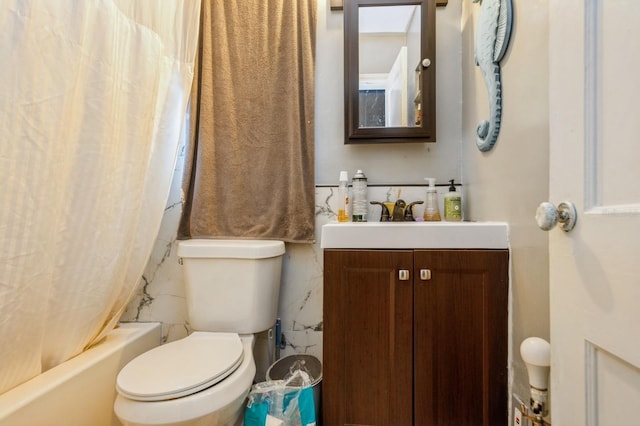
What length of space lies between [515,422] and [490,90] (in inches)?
42.9

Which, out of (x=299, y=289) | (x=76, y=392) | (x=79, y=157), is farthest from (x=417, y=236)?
(x=76, y=392)

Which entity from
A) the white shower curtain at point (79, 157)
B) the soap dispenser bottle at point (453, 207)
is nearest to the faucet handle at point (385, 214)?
the soap dispenser bottle at point (453, 207)

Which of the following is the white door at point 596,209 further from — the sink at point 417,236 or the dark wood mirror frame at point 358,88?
the dark wood mirror frame at point 358,88

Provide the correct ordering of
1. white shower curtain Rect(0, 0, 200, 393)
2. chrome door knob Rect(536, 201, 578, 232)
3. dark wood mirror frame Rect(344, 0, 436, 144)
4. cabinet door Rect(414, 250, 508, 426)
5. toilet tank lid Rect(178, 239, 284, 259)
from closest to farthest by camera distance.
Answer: chrome door knob Rect(536, 201, 578, 232)
white shower curtain Rect(0, 0, 200, 393)
cabinet door Rect(414, 250, 508, 426)
toilet tank lid Rect(178, 239, 284, 259)
dark wood mirror frame Rect(344, 0, 436, 144)

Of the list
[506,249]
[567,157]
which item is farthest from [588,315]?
[506,249]

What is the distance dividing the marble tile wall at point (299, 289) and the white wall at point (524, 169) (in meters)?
0.43

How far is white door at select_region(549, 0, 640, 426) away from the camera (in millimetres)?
451

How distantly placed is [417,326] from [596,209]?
62cm

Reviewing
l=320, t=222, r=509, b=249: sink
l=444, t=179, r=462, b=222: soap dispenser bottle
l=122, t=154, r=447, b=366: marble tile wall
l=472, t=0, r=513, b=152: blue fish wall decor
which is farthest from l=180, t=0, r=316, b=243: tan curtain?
l=472, t=0, r=513, b=152: blue fish wall decor

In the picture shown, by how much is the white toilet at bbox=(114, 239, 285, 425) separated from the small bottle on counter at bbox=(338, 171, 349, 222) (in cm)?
30

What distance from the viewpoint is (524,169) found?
886 millimetres

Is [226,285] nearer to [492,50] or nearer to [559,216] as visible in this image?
[559,216]

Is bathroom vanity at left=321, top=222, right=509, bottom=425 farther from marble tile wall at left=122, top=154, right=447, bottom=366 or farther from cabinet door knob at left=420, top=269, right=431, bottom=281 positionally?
marble tile wall at left=122, top=154, right=447, bottom=366

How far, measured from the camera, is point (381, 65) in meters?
1.38
